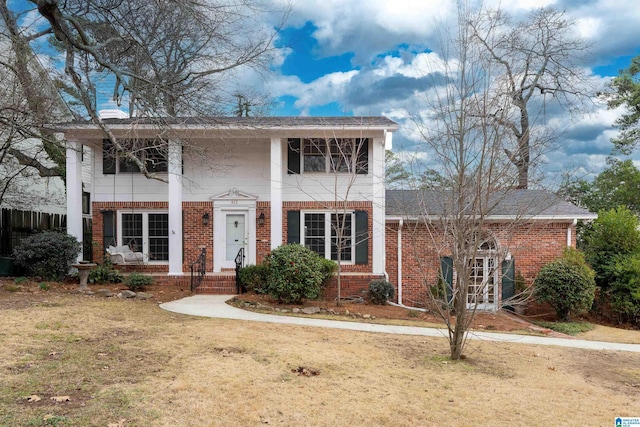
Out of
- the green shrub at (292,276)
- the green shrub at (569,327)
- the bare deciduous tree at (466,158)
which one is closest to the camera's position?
the bare deciduous tree at (466,158)

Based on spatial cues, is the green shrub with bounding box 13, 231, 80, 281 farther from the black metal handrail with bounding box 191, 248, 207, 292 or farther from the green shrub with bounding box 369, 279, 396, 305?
the green shrub with bounding box 369, 279, 396, 305

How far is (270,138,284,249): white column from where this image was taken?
571 inches

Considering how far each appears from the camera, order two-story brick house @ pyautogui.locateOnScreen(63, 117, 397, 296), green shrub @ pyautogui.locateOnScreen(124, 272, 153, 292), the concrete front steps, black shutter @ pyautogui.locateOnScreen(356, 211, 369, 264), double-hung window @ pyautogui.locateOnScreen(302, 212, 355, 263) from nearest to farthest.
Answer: green shrub @ pyautogui.locateOnScreen(124, 272, 153, 292) < the concrete front steps < two-story brick house @ pyautogui.locateOnScreen(63, 117, 397, 296) < black shutter @ pyautogui.locateOnScreen(356, 211, 369, 264) < double-hung window @ pyautogui.locateOnScreen(302, 212, 355, 263)

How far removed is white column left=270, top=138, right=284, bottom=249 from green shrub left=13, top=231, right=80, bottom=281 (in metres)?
5.87

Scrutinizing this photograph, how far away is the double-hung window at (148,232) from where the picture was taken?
1543cm

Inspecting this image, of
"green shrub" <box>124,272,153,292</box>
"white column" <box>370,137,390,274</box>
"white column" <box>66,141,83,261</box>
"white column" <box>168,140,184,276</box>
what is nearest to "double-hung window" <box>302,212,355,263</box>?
"white column" <box>370,137,390,274</box>

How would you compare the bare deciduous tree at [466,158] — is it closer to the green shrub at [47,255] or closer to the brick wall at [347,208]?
the brick wall at [347,208]

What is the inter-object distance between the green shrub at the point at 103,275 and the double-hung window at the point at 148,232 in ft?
5.96

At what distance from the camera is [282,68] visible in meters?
15.3

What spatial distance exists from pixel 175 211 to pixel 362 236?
598cm

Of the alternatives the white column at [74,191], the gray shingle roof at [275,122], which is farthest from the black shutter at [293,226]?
the white column at [74,191]

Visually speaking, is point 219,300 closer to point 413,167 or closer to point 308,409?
point 413,167

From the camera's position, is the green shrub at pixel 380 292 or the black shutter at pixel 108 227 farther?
the black shutter at pixel 108 227

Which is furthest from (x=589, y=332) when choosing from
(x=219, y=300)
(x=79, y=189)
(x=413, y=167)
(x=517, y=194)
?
(x=79, y=189)
